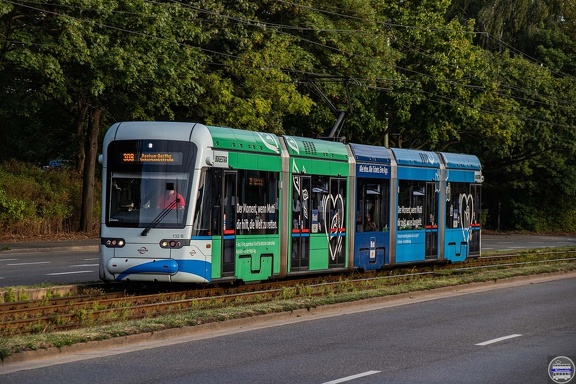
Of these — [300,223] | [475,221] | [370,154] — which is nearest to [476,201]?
[475,221]

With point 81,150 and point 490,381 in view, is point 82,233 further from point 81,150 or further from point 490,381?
point 490,381

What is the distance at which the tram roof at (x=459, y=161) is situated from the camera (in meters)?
A: 31.4

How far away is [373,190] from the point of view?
1067 inches

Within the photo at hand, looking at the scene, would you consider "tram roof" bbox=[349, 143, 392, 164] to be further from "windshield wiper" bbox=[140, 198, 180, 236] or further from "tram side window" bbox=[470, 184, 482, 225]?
"windshield wiper" bbox=[140, 198, 180, 236]

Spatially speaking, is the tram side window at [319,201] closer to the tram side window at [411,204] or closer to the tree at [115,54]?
the tram side window at [411,204]

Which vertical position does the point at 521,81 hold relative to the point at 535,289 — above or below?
above

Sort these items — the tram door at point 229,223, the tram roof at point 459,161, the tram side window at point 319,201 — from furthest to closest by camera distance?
the tram roof at point 459,161 → the tram side window at point 319,201 → the tram door at point 229,223

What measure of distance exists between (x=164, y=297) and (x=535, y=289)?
30.0ft

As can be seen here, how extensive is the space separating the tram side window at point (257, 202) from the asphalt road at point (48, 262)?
13.1ft

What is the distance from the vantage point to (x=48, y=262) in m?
30.2

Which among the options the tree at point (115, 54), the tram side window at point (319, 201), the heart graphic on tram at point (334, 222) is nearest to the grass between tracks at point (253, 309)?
the heart graphic on tram at point (334, 222)

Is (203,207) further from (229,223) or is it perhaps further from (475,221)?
(475,221)

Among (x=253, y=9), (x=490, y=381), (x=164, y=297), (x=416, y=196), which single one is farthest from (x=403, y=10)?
(x=490, y=381)

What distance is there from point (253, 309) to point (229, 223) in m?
3.79
